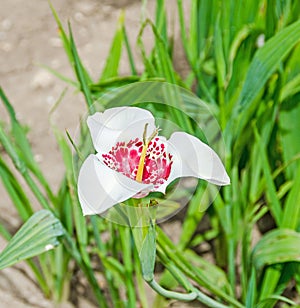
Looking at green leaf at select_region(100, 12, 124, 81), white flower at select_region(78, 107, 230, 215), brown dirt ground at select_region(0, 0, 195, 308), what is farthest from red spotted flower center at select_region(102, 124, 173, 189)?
brown dirt ground at select_region(0, 0, 195, 308)

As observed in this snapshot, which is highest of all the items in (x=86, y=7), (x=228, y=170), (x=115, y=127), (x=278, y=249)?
(x=86, y=7)

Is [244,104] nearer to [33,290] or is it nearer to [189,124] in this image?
[189,124]

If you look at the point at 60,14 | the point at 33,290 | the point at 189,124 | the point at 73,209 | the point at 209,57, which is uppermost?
the point at 60,14

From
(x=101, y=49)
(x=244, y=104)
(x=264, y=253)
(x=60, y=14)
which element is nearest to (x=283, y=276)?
(x=264, y=253)

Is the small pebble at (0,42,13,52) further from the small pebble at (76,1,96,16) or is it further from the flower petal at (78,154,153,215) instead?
the flower petal at (78,154,153,215)

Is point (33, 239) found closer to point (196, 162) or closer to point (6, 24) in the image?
point (196, 162)

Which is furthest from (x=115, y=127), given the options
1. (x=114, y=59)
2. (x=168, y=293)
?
(x=114, y=59)

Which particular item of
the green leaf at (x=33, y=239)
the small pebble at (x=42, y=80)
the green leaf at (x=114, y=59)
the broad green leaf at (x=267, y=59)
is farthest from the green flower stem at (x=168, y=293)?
the small pebble at (x=42, y=80)

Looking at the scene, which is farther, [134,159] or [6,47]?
[6,47]
